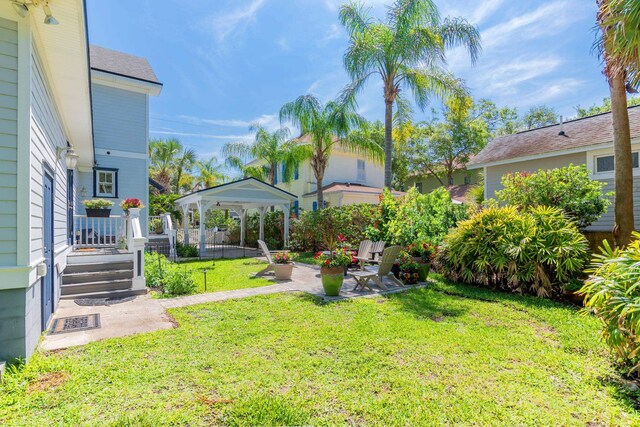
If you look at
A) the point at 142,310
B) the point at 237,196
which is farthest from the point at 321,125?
the point at 142,310

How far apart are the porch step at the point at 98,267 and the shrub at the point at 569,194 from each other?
11.0 meters

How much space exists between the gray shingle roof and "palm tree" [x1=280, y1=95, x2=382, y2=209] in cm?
616

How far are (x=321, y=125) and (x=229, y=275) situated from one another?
28.5 feet

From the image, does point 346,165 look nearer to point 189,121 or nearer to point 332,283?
point 332,283

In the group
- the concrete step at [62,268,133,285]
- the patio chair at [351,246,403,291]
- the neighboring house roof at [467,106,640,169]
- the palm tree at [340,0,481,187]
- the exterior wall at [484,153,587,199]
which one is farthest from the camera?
the exterior wall at [484,153,587,199]

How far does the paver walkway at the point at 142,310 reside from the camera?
181 inches

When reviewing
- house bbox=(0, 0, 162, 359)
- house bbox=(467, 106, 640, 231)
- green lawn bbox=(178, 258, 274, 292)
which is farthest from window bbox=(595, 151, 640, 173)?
house bbox=(0, 0, 162, 359)

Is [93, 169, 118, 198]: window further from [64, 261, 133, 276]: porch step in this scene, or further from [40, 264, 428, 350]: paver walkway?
[40, 264, 428, 350]: paver walkway

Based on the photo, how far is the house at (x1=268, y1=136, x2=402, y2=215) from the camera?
1917cm

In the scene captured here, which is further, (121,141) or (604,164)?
(121,141)

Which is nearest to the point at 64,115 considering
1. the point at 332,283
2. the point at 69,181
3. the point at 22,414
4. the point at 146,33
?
the point at 69,181

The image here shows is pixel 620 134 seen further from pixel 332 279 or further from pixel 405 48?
pixel 332 279

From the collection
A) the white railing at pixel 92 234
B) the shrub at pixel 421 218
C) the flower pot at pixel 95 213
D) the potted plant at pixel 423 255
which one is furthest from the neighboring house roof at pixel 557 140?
the flower pot at pixel 95 213

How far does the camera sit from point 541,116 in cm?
3050
